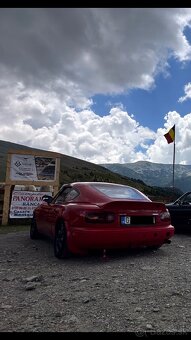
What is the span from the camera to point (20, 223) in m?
13.5

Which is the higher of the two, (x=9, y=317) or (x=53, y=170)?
(x=53, y=170)

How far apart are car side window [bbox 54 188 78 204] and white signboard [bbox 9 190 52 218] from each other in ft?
18.4

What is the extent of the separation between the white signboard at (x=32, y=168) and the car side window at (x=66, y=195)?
5.56 metres

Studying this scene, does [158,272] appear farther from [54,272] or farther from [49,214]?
[49,214]

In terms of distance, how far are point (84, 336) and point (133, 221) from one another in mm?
3473

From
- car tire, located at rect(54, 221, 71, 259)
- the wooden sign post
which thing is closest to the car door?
car tire, located at rect(54, 221, 71, 259)

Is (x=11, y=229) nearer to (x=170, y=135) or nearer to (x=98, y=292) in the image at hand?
(x=98, y=292)

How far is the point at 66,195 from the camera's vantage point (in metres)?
7.67

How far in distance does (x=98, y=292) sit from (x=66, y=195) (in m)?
3.45

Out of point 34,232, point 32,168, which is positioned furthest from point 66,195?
point 32,168

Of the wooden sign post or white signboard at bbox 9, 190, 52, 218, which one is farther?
white signboard at bbox 9, 190, 52, 218

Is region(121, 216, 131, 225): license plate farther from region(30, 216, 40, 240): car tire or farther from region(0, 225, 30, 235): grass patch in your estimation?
region(0, 225, 30, 235): grass patch

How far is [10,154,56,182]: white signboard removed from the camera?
1329 cm
